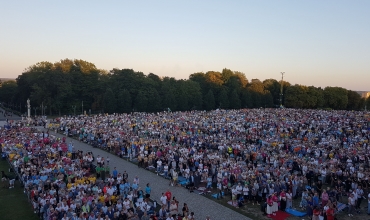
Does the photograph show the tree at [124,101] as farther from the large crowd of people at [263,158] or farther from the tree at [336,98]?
the tree at [336,98]

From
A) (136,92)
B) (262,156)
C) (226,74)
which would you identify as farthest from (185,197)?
(226,74)

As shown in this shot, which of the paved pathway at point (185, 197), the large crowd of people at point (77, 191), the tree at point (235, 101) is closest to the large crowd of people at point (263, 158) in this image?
the large crowd of people at point (77, 191)

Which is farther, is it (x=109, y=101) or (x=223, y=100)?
(x=223, y=100)

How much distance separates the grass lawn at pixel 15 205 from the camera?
12.1 m

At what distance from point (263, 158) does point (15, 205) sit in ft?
46.8

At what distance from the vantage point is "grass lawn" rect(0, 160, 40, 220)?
1215cm

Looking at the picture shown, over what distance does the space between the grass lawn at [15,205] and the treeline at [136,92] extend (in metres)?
39.3

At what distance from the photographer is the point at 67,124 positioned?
33.6 m

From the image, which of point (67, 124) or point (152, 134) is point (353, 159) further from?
point (67, 124)

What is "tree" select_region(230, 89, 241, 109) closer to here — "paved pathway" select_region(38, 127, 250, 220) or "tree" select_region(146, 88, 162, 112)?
"tree" select_region(146, 88, 162, 112)

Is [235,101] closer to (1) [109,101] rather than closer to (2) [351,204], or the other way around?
(1) [109,101]

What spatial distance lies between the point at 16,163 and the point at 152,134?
13411 mm

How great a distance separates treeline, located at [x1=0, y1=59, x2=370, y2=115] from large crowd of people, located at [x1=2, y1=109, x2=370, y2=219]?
21.8 meters

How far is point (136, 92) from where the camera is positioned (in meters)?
58.6
